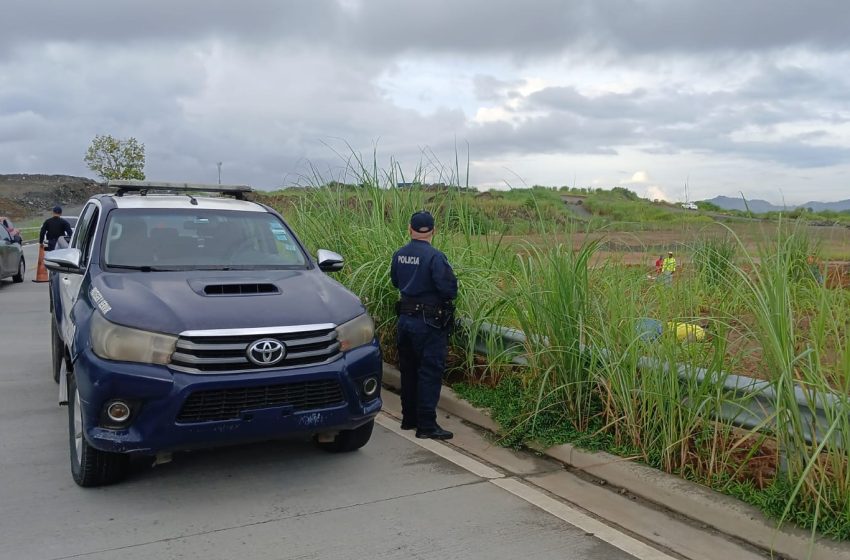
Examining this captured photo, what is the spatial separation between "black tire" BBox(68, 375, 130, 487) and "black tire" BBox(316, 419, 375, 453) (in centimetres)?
135

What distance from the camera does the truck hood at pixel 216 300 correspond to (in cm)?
444

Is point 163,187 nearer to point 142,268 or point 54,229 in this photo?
point 142,268

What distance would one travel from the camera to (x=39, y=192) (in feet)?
253

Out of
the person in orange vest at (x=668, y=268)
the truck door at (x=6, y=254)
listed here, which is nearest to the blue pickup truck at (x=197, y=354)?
the person in orange vest at (x=668, y=268)

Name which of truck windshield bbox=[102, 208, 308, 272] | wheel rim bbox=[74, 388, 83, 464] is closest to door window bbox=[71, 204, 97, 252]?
truck windshield bbox=[102, 208, 308, 272]

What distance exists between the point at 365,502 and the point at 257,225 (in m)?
2.69

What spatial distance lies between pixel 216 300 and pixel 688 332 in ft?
9.99

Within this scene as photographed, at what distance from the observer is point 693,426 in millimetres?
4699

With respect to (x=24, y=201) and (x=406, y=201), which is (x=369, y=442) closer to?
(x=406, y=201)

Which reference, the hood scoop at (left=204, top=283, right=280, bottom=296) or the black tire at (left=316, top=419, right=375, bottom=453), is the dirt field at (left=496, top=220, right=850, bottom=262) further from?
the hood scoop at (left=204, top=283, right=280, bottom=296)

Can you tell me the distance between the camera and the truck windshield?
18.3 ft

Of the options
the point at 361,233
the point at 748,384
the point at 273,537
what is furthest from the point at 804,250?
the point at 361,233

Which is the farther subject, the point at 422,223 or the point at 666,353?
the point at 422,223

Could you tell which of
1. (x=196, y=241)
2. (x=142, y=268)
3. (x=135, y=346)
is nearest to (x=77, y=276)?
(x=142, y=268)
